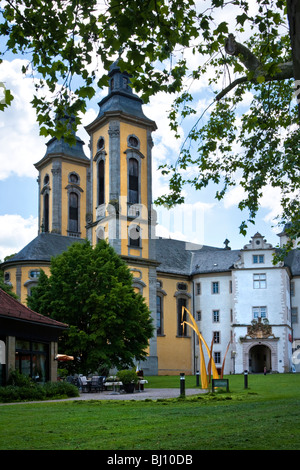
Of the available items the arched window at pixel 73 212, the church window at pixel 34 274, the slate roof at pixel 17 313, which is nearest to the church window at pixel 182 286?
the arched window at pixel 73 212

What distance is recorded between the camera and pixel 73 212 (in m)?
74.9

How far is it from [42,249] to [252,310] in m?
22.1

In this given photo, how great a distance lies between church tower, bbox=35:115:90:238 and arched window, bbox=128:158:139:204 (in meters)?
15.3

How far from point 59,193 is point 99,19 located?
64.0m

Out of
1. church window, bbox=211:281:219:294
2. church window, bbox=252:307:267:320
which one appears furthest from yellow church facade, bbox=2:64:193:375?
church window, bbox=252:307:267:320

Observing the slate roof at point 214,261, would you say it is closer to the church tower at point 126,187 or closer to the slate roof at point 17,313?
the church tower at point 126,187

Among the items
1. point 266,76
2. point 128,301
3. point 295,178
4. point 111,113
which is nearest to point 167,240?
point 111,113

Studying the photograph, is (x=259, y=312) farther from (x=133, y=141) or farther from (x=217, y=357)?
(x=133, y=141)

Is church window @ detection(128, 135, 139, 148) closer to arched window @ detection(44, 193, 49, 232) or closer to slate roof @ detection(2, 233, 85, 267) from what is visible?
slate roof @ detection(2, 233, 85, 267)

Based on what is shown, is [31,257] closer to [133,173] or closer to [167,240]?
[133,173]

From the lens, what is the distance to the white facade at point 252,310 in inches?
2363

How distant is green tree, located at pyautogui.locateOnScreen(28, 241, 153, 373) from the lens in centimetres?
3772

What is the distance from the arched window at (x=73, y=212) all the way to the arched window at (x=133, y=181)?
1561 cm

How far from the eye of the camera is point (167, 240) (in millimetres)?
73438
